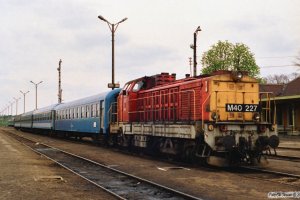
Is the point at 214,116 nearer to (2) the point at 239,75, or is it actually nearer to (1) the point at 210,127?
(1) the point at 210,127

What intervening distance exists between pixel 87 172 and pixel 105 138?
10.8 m

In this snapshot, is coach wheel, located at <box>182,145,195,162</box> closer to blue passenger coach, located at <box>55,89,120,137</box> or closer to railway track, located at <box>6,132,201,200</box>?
railway track, located at <box>6,132,201,200</box>

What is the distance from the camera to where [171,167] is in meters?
14.2

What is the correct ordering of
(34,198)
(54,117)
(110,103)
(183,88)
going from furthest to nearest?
(54,117) → (110,103) → (183,88) → (34,198)

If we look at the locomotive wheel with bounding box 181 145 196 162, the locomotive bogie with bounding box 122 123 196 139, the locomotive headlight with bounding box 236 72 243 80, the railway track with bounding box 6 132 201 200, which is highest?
the locomotive headlight with bounding box 236 72 243 80

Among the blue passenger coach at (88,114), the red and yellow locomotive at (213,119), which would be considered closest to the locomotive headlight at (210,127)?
the red and yellow locomotive at (213,119)

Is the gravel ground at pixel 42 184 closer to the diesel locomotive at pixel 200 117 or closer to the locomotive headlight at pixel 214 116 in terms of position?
the diesel locomotive at pixel 200 117

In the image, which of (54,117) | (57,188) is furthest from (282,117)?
(57,188)

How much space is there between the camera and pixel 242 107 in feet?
45.7

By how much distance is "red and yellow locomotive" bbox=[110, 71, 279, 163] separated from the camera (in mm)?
13023

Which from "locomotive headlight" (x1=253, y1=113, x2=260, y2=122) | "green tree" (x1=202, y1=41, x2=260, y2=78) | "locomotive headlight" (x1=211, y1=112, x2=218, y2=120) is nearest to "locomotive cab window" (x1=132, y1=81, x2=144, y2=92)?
"locomotive headlight" (x1=211, y1=112, x2=218, y2=120)

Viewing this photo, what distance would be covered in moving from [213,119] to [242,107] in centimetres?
130

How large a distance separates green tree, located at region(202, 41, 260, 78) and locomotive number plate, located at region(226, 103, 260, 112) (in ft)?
157

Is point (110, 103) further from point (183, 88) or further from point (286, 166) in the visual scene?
point (286, 166)
